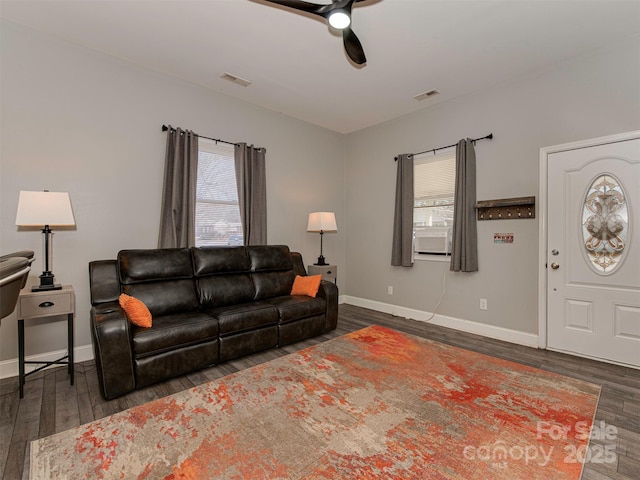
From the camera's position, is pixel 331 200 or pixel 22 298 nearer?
pixel 22 298

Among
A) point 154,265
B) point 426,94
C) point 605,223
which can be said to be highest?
point 426,94

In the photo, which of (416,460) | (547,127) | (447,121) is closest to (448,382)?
(416,460)

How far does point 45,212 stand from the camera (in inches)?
95.3

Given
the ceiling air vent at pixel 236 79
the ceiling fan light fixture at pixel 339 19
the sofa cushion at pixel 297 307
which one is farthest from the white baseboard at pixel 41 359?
the ceiling fan light fixture at pixel 339 19

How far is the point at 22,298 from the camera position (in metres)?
2.32

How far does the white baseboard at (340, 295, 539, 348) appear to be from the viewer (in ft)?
11.3

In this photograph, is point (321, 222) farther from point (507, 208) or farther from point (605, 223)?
point (605, 223)

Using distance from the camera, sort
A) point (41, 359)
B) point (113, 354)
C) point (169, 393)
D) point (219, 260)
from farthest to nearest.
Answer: point (219, 260) → point (41, 359) → point (169, 393) → point (113, 354)

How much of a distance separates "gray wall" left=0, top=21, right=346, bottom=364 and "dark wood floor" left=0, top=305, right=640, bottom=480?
2.15ft

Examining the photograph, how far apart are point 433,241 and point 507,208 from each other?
102cm

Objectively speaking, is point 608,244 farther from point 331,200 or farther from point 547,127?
point 331,200

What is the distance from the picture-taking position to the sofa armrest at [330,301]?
3.72 metres

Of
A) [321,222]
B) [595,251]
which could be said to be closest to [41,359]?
[321,222]

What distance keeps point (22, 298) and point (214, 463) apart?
1.98 meters
